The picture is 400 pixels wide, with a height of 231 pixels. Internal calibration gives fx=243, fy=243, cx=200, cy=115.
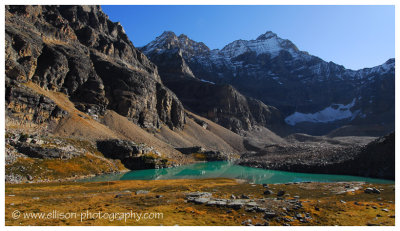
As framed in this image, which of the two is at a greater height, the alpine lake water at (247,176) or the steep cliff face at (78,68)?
the steep cliff face at (78,68)

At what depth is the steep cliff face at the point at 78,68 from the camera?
8745cm

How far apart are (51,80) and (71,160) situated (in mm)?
58896

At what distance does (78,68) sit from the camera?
11719 cm

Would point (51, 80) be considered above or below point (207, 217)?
above

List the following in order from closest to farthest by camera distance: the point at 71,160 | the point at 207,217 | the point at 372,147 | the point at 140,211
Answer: the point at 207,217
the point at 140,211
the point at 71,160
the point at 372,147

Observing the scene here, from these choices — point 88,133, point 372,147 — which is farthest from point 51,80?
point 372,147

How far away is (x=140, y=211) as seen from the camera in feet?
69.9

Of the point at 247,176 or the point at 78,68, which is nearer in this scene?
the point at 247,176

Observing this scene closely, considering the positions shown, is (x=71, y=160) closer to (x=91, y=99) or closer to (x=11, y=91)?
(x=11, y=91)

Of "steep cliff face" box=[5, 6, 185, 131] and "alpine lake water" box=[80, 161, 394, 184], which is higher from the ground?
"steep cliff face" box=[5, 6, 185, 131]

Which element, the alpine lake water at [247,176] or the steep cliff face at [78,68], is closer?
the alpine lake water at [247,176]

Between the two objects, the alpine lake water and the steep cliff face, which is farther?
the steep cliff face

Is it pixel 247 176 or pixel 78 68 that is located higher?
pixel 78 68

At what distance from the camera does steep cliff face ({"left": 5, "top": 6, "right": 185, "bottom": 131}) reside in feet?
287
